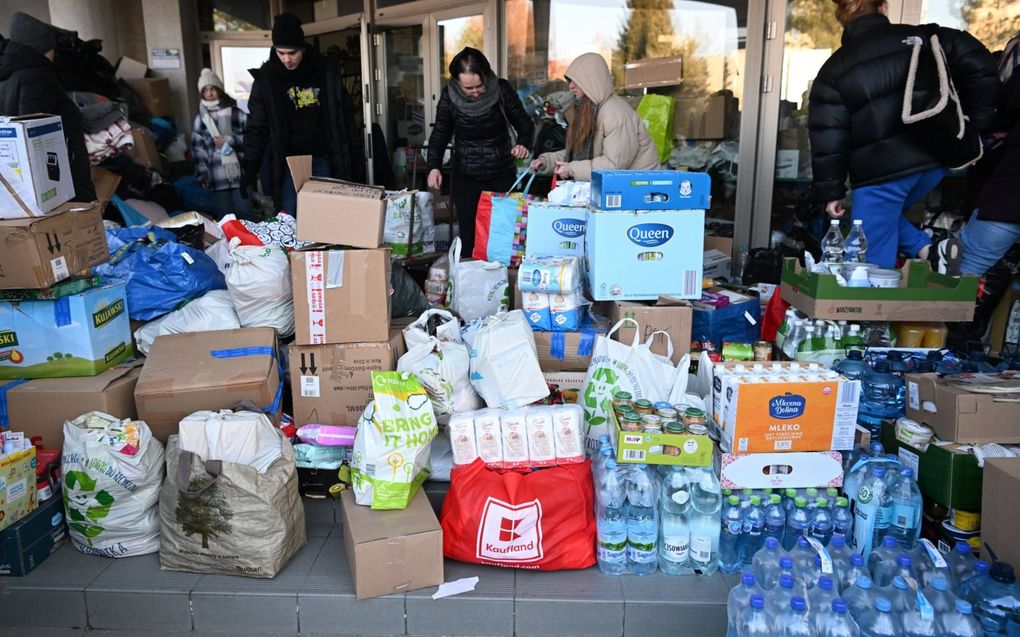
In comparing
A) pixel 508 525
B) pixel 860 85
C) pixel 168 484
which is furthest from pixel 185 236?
pixel 860 85

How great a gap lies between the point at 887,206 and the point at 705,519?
6.87 ft

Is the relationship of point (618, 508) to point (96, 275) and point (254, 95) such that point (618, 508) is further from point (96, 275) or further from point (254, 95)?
point (254, 95)


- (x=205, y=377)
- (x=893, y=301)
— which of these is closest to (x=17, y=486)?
(x=205, y=377)

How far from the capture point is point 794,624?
2.14 meters

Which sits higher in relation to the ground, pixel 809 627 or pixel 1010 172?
pixel 1010 172

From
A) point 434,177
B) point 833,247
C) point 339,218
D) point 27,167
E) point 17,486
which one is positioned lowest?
point 17,486

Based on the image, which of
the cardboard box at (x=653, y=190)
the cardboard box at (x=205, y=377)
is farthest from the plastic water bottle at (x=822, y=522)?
the cardboard box at (x=205, y=377)

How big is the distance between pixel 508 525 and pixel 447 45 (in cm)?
554

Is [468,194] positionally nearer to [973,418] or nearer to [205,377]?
[205,377]

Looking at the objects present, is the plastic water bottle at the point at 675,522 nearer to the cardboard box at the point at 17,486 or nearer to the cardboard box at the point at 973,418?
the cardboard box at the point at 973,418

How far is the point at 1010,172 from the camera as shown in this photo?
357 cm

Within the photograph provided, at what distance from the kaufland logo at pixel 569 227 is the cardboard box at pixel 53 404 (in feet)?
7.12

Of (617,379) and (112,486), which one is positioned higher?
(617,379)

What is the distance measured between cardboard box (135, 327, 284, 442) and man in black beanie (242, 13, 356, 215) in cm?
175
